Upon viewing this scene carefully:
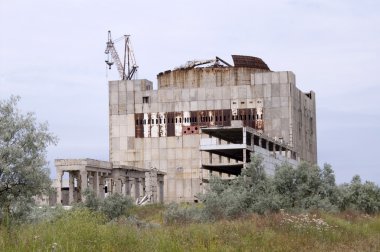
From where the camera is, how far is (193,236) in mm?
20578

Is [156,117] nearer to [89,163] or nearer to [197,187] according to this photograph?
[197,187]

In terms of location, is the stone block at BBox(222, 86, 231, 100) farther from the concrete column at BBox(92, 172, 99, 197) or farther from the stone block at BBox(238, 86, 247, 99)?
the concrete column at BBox(92, 172, 99, 197)

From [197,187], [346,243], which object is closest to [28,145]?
[346,243]

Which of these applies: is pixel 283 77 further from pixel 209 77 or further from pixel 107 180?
pixel 107 180

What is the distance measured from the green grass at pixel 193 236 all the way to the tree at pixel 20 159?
1371 cm

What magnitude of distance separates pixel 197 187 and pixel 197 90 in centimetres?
1473

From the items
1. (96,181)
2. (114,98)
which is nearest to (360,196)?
(96,181)

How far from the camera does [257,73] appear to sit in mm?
98562

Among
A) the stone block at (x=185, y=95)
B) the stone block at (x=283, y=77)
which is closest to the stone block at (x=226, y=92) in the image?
the stone block at (x=185, y=95)

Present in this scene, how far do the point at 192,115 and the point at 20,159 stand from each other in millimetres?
63623

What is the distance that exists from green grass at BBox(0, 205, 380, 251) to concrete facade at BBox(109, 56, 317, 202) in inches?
2638

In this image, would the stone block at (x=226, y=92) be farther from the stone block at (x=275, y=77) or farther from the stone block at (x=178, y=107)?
the stone block at (x=275, y=77)

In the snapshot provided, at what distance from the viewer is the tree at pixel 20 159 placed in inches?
1380

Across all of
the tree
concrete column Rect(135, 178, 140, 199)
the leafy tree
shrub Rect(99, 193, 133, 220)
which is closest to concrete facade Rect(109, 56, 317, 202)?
concrete column Rect(135, 178, 140, 199)
